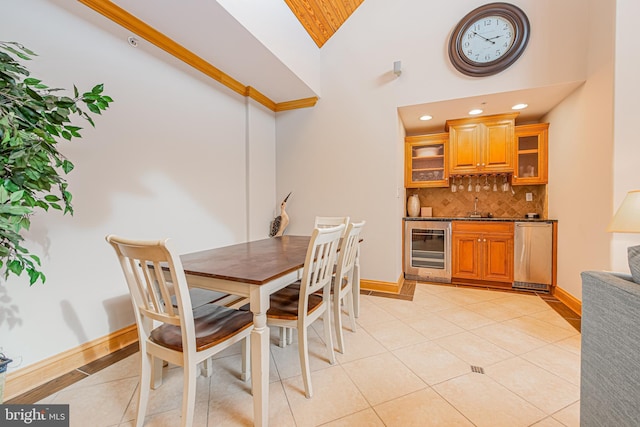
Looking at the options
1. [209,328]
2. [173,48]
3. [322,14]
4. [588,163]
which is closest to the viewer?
[209,328]

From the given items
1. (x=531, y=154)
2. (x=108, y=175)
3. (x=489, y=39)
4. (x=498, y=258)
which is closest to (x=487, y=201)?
(x=531, y=154)

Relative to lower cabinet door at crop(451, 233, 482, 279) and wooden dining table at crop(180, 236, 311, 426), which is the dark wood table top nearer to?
wooden dining table at crop(180, 236, 311, 426)

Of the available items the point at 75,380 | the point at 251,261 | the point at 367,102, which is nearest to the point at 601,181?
the point at 367,102

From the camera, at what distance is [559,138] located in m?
3.07

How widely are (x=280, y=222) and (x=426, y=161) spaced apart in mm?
2309

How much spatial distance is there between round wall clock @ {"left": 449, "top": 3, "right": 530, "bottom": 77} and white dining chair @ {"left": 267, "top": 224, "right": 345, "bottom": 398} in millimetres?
2635

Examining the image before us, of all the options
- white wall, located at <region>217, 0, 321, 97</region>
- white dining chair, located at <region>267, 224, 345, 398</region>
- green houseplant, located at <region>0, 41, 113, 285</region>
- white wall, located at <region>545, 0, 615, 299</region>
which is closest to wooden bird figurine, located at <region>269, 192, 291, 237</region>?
white wall, located at <region>217, 0, 321, 97</region>

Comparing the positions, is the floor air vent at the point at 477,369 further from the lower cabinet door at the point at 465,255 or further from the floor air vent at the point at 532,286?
the floor air vent at the point at 532,286

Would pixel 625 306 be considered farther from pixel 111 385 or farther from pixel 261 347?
pixel 111 385

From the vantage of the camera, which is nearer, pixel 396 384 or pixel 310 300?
pixel 396 384

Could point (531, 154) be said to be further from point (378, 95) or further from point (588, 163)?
point (378, 95)

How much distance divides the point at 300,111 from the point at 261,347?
318cm

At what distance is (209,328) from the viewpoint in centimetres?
128

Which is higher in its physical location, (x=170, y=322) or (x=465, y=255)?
(x=170, y=322)
